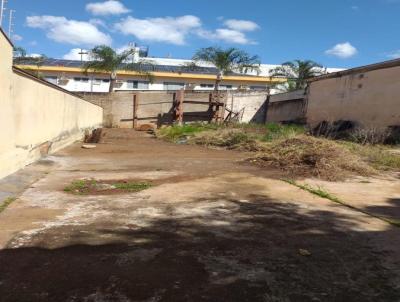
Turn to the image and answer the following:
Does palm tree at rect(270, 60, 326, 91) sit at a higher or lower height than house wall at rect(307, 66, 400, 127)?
higher

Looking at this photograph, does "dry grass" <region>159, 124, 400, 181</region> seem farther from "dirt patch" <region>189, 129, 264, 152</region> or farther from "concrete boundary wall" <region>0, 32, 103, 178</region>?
"concrete boundary wall" <region>0, 32, 103, 178</region>

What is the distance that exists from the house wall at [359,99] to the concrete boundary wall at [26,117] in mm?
12923

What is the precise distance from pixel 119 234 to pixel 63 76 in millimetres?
41299

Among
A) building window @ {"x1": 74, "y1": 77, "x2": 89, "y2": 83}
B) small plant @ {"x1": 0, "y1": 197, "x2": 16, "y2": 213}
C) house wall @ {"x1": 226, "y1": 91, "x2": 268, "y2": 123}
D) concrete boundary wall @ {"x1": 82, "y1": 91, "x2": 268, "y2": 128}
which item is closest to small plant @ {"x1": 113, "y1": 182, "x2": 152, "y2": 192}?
small plant @ {"x1": 0, "y1": 197, "x2": 16, "y2": 213}

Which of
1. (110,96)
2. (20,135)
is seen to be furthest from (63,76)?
(20,135)

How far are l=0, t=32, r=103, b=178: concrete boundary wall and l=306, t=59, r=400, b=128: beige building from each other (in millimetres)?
12937

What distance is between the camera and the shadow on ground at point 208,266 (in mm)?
3178

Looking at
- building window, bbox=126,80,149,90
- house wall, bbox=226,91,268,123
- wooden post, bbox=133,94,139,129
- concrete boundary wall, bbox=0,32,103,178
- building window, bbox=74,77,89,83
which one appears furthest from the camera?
building window, bbox=74,77,89,83

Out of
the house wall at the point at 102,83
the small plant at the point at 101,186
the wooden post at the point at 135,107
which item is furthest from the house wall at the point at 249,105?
the small plant at the point at 101,186

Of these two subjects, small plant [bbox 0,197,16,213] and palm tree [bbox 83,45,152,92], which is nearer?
small plant [bbox 0,197,16,213]

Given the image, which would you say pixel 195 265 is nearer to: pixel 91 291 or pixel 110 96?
pixel 91 291

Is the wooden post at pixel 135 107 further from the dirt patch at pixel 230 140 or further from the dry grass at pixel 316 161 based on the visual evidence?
the dry grass at pixel 316 161

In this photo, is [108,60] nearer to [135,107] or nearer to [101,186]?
[135,107]

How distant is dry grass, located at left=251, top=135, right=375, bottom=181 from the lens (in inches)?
368
